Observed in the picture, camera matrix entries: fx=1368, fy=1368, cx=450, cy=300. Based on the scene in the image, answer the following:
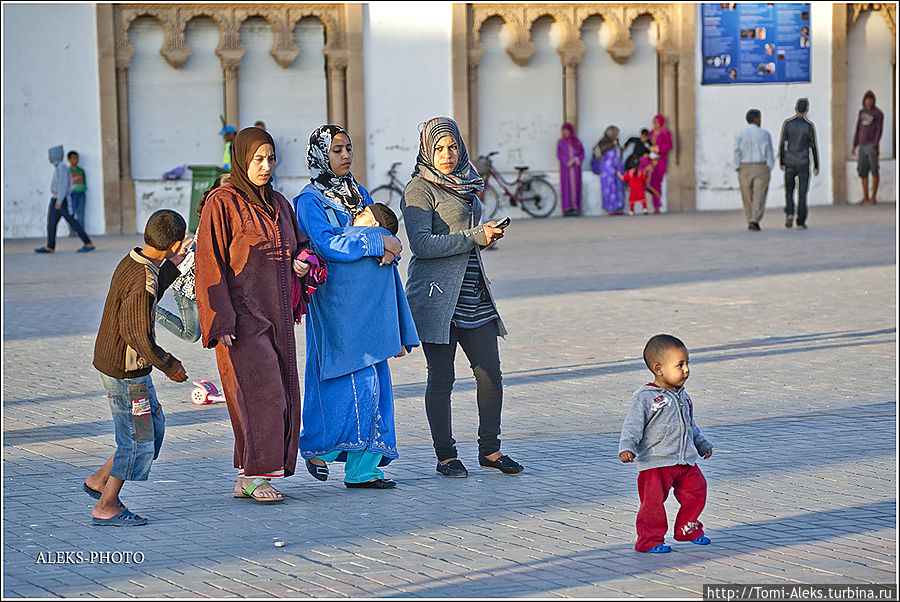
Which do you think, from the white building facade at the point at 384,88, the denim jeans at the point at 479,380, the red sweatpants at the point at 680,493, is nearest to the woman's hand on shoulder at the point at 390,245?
the denim jeans at the point at 479,380

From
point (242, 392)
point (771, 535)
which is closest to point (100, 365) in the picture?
point (242, 392)

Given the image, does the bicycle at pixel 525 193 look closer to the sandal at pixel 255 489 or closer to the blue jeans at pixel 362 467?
the blue jeans at pixel 362 467

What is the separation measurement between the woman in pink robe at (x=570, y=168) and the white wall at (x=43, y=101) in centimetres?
894

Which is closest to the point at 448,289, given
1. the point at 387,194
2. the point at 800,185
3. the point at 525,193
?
the point at 800,185

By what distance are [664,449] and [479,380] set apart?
166 cm

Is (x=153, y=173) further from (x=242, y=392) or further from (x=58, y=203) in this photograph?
(x=242, y=392)

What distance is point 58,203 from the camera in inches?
832

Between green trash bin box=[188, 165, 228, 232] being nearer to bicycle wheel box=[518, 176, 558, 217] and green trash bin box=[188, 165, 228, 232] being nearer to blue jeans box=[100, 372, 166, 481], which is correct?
bicycle wheel box=[518, 176, 558, 217]

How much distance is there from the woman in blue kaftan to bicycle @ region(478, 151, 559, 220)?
20.6 metres

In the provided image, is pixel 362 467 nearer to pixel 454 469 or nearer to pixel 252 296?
pixel 454 469

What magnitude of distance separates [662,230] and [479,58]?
6.35 m

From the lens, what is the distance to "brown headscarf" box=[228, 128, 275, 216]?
5863 mm

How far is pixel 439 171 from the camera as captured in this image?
642cm

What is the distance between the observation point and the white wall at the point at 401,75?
26.6 m
